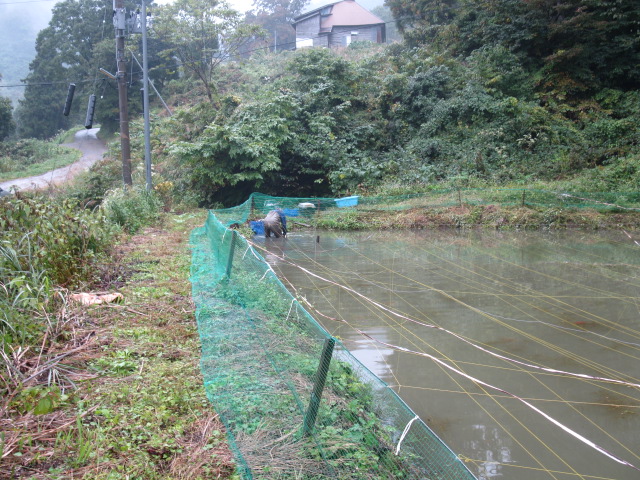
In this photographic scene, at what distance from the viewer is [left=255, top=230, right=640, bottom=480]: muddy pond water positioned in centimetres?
375

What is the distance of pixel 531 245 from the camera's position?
12.0 meters

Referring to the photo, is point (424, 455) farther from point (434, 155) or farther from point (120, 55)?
point (434, 155)

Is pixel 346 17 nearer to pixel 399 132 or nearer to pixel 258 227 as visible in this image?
pixel 399 132

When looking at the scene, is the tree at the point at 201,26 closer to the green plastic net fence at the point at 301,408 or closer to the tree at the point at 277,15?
A: the green plastic net fence at the point at 301,408

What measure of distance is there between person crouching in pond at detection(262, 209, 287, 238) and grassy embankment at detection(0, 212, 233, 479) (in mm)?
7365

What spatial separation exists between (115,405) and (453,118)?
19179 mm

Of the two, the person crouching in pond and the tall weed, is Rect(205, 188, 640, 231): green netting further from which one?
the tall weed

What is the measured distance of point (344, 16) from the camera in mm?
39062

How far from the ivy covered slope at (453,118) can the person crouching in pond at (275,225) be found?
4207 millimetres

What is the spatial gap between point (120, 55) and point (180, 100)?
61.0 ft

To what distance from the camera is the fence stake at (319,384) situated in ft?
9.57

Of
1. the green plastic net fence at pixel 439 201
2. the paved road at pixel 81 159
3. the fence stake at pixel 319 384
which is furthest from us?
the paved road at pixel 81 159

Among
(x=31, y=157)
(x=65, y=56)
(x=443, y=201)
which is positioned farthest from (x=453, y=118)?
(x=65, y=56)

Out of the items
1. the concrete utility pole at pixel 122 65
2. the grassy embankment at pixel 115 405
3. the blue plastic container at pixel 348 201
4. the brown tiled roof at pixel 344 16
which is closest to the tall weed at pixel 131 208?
the concrete utility pole at pixel 122 65
